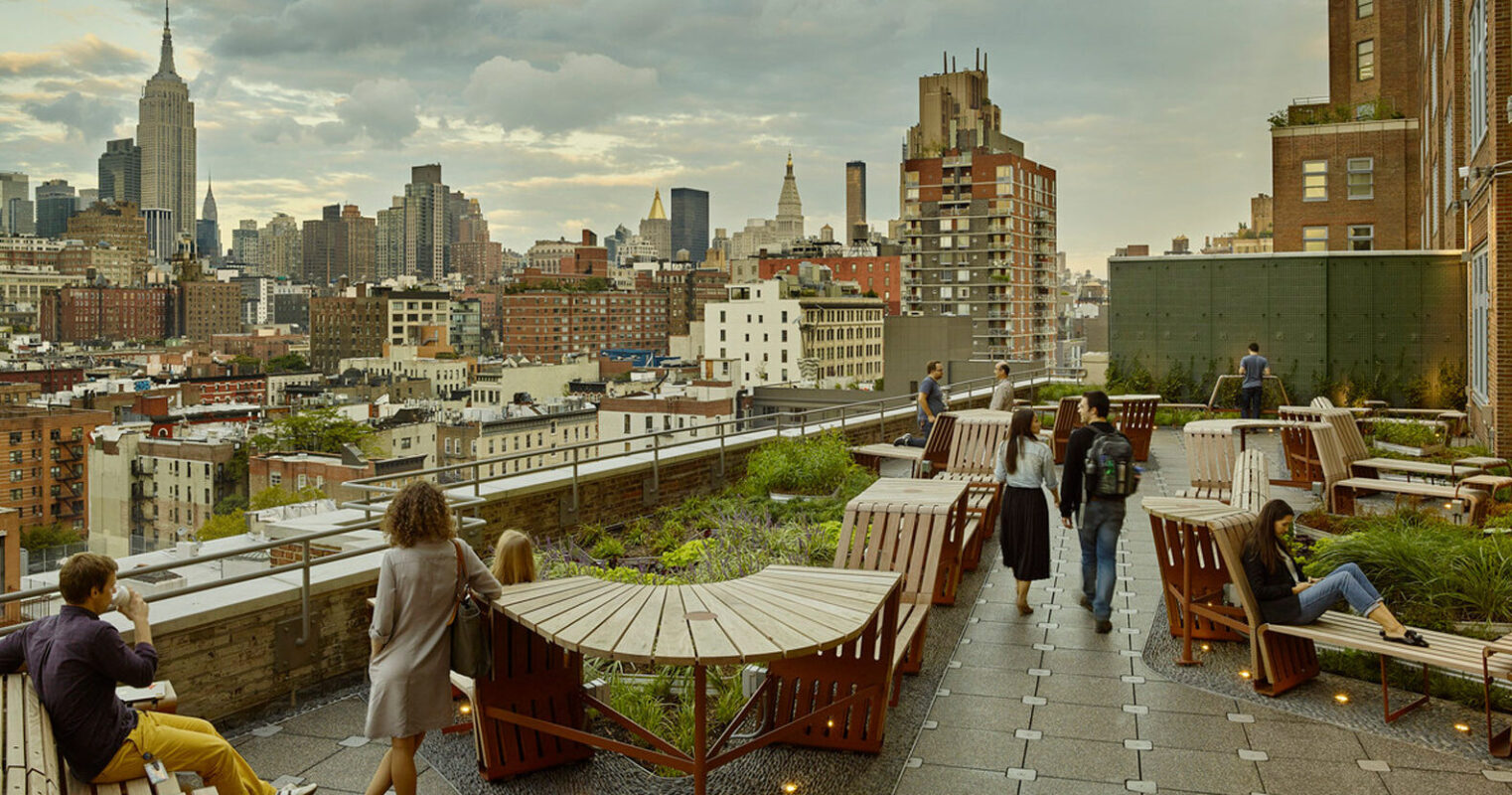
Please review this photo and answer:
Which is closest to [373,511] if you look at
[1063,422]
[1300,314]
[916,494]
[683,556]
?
[683,556]

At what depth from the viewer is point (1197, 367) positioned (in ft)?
77.3

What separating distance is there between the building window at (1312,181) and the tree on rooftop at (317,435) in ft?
168

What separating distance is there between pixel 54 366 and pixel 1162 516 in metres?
139

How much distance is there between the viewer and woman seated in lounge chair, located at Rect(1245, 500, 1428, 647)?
6258 millimetres

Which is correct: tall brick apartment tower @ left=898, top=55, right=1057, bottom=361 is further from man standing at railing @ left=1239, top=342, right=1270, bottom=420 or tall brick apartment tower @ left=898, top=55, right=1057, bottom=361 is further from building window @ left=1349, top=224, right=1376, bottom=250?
man standing at railing @ left=1239, top=342, right=1270, bottom=420

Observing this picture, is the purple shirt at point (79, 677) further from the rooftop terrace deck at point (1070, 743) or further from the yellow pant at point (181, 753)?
the rooftop terrace deck at point (1070, 743)

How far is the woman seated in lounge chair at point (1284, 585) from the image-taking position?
20.5 ft

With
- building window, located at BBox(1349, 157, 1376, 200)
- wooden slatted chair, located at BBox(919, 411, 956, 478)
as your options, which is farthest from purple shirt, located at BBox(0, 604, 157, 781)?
building window, located at BBox(1349, 157, 1376, 200)

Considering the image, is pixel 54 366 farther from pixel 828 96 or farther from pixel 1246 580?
pixel 1246 580

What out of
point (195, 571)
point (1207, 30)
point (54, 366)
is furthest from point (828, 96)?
point (195, 571)

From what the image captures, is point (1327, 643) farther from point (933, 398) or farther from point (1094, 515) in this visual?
point (933, 398)

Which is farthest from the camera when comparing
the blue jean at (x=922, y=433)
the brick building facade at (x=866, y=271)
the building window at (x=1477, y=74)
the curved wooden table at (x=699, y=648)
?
the brick building facade at (x=866, y=271)

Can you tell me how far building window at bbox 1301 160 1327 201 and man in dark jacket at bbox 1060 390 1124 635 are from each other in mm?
32252

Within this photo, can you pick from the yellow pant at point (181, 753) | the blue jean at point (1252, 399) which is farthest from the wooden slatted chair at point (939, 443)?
the blue jean at point (1252, 399)
